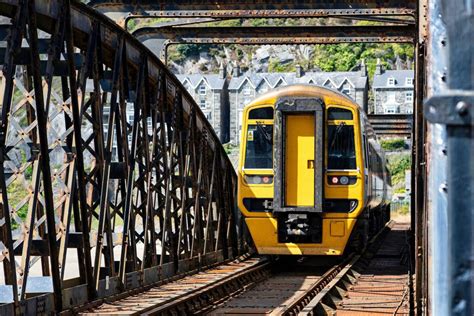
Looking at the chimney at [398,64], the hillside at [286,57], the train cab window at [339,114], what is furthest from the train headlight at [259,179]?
the chimney at [398,64]

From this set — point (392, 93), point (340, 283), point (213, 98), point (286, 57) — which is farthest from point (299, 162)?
point (286, 57)

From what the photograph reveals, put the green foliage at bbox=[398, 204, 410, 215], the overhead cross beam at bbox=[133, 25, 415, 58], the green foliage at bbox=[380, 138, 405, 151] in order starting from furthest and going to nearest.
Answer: the green foliage at bbox=[380, 138, 405, 151] → the green foliage at bbox=[398, 204, 410, 215] → the overhead cross beam at bbox=[133, 25, 415, 58]

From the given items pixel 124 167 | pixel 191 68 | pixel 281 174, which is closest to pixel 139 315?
pixel 124 167

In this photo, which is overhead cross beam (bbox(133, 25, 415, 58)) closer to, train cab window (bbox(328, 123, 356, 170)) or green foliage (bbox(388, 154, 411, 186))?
train cab window (bbox(328, 123, 356, 170))

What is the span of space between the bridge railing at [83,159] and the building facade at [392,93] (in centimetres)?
10725

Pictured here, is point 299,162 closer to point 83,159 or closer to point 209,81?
point 83,159

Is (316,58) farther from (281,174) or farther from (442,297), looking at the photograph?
(442,297)

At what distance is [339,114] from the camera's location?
19453mm

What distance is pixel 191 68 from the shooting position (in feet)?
493

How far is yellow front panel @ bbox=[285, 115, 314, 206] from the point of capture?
19.2 metres

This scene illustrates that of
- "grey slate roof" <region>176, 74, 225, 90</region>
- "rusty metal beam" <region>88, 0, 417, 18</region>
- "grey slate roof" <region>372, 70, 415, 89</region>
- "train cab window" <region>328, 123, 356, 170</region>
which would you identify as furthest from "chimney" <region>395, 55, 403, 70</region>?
"train cab window" <region>328, 123, 356, 170</region>

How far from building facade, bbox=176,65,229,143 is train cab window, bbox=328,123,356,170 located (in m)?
101

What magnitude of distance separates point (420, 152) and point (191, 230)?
9.83 m

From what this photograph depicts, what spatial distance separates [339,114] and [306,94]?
68 centimetres
